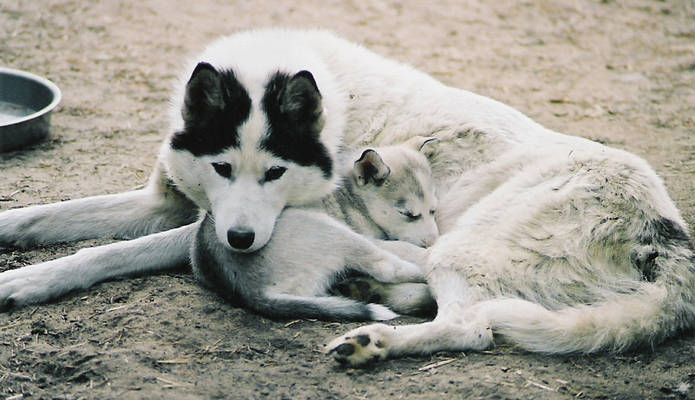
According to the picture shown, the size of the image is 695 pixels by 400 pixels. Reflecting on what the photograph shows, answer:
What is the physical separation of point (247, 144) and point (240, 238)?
46cm

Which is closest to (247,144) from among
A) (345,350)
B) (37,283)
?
(345,350)

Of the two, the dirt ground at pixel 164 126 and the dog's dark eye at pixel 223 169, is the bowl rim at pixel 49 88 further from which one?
the dog's dark eye at pixel 223 169

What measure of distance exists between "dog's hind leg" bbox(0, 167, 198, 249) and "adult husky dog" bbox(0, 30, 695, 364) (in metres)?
0.01

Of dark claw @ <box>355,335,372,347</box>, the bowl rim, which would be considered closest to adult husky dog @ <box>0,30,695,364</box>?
dark claw @ <box>355,335,372,347</box>

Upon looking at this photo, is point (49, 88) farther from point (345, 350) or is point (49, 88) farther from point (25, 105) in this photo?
point (345, 350)

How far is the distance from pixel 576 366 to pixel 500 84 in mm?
4302

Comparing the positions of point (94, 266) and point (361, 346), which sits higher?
point (361, 346)

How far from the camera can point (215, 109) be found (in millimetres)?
3885

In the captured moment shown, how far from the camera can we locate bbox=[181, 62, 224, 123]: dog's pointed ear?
3.75m

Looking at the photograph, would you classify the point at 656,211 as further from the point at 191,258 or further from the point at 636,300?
the point at 191,258

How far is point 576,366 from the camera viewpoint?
3.50 meters

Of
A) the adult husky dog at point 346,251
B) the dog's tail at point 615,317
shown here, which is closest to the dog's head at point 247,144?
the adult husky dog at point 346,251

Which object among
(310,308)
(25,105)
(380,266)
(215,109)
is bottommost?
(25,105)

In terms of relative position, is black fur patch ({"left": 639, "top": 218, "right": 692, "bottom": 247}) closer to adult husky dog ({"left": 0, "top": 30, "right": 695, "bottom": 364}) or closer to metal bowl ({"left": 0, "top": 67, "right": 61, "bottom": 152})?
adult husky dog ({"left": 0, "top": 30, "right": 695, "bottom": 364})
